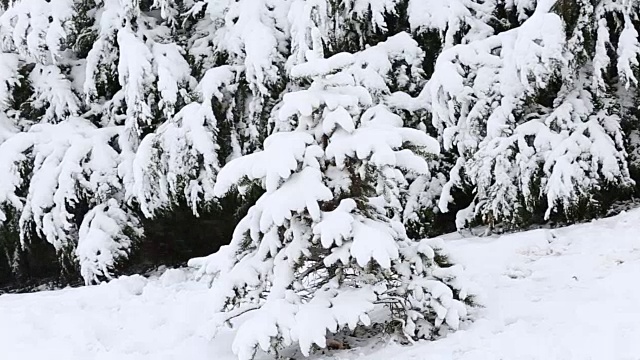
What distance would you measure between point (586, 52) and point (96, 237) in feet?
14.3

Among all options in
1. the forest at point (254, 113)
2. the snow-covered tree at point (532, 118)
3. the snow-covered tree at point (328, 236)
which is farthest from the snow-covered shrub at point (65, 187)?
the snow-covered tree at point (532, 118)

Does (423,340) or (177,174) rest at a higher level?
(177,174)

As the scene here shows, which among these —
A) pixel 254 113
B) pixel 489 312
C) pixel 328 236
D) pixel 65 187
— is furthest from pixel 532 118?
pixel 65 187

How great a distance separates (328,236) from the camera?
3203 mm

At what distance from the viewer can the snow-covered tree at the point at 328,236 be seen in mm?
3223

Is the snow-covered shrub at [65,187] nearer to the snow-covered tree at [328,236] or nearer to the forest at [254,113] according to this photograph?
the forest at [254,113]

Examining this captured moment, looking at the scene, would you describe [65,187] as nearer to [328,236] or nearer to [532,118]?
[328,236]

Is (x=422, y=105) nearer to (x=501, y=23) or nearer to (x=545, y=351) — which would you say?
(x=501, y=23)

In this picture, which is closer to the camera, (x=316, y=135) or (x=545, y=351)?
(x=545, y=351)

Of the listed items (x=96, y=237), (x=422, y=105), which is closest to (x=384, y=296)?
(x=422, y=105)

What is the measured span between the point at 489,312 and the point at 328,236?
1.11 metres

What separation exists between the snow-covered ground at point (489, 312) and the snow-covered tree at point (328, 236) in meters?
0.27

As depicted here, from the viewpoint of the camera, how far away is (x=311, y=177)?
3275 millimetres

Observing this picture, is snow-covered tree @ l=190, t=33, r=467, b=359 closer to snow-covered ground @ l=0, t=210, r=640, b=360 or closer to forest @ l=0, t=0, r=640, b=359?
forest @ l=0, t=0, r=640, b=359
